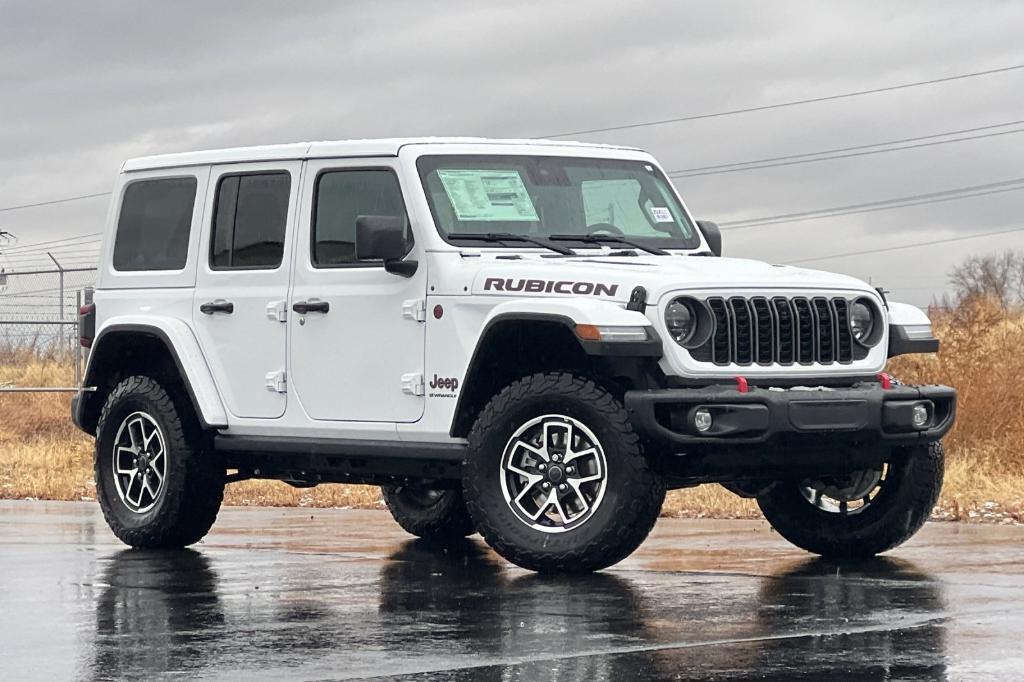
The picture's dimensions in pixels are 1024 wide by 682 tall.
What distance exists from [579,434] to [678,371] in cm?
59

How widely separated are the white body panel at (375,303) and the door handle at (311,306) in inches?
1.7

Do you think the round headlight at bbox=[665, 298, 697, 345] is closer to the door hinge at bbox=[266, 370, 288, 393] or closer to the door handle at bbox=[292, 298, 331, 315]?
the door handle at bbox=[292, 298, 331, 315]

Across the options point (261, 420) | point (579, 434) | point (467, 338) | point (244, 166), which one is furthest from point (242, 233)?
point (579, 434)

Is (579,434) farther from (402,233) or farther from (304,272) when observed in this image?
(304,272)

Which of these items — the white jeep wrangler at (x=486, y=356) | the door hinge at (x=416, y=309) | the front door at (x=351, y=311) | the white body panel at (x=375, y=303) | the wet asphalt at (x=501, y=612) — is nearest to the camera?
the wet asphalt at (x=501, y=612)

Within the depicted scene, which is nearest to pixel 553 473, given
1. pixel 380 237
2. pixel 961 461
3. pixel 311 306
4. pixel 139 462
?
pixel 380 237

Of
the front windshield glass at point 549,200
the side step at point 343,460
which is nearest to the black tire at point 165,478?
the side step at point 343,460

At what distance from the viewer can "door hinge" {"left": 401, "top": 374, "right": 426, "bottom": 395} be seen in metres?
10.8

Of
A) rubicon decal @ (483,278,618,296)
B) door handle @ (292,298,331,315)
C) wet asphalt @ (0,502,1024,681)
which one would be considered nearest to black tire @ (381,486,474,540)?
wet asphalt @ (0,502,1024,681)

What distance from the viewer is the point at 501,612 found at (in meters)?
8.69

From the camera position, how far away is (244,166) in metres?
12.1

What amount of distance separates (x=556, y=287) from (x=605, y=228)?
138 centimetres

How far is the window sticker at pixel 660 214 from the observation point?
1180 cm

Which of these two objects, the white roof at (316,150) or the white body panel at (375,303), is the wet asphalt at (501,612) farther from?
the white roof at (316,150)
